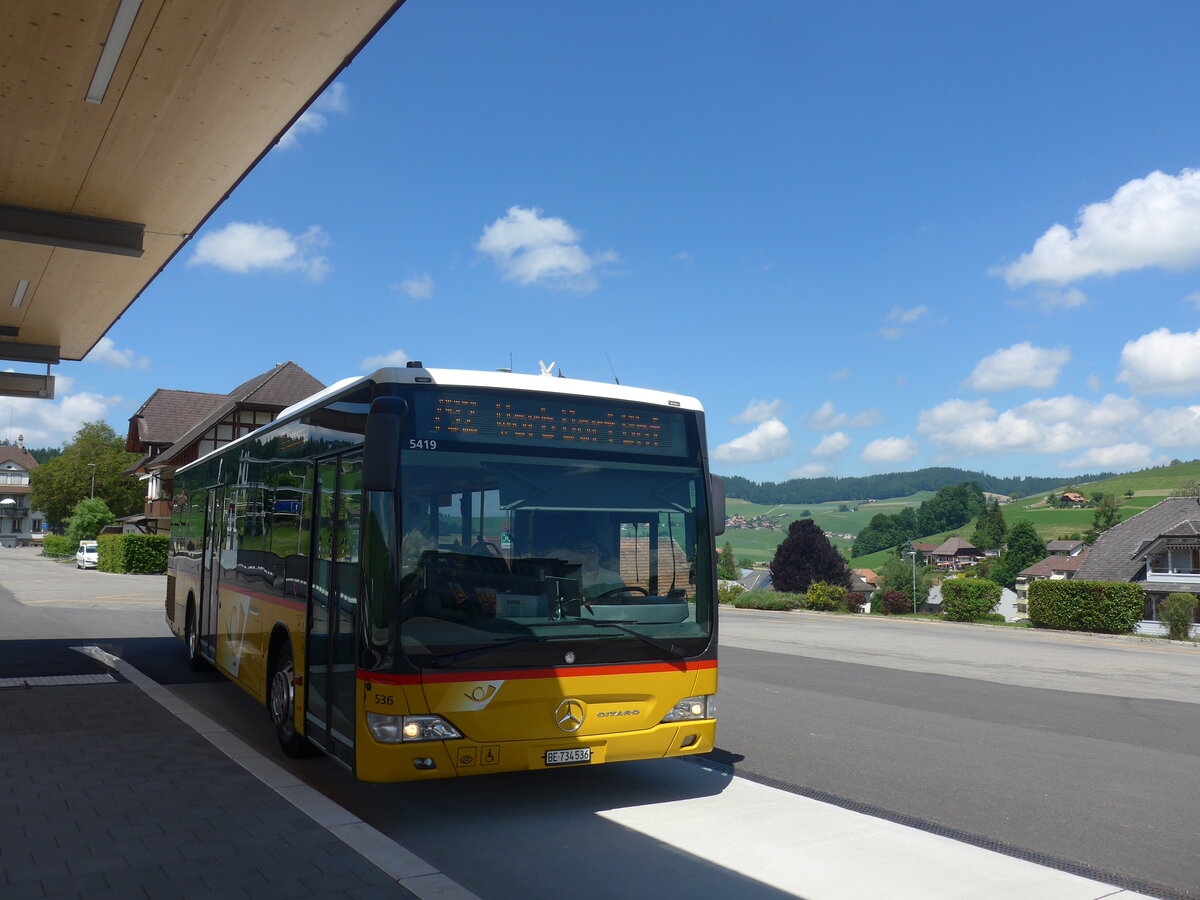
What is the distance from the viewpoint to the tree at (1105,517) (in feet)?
471

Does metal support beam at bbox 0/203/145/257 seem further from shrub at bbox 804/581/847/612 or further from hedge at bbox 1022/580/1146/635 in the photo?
shrub at bbox 804/581/847/612

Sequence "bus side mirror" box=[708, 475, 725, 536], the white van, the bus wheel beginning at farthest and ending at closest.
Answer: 1. the white van
2. the bus wheel
3. "bus side mirror" box=[708, 475, 725, 536]

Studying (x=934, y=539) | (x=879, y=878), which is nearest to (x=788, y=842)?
(x=879, y=878)

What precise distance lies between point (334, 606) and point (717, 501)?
2.80m

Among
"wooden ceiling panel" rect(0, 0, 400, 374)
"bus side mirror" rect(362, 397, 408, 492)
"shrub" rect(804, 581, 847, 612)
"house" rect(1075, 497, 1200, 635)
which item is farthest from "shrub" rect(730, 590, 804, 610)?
"bus side mirror" rect(362, 397, 408, 492)

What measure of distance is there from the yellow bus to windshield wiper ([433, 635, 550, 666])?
1 centimetres

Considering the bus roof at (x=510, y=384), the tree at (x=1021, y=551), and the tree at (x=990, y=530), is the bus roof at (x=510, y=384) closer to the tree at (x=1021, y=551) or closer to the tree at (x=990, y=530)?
the tree at (x=1021, y=551)

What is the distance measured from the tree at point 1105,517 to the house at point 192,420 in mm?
123504

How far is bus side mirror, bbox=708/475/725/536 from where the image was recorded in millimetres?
7145

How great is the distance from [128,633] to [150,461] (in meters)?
51.9

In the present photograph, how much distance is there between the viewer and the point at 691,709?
22.2ft

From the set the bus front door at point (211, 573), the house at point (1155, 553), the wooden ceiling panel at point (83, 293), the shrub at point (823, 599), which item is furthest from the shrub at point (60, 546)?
the bus front door at point (211, 573)

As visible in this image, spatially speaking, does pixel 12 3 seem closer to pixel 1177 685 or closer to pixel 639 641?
pixel 639 641

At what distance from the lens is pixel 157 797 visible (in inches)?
261
